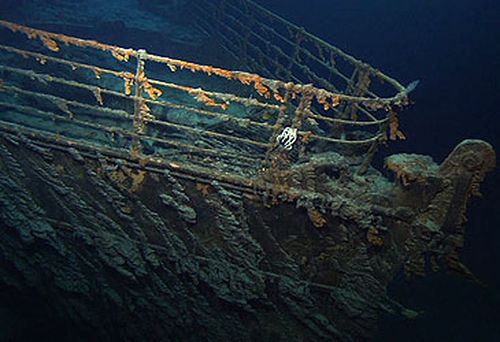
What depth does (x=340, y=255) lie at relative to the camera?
13.4 feet

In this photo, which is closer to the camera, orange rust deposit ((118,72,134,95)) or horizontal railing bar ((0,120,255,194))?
orange rust deposit ((118,72,134,95))

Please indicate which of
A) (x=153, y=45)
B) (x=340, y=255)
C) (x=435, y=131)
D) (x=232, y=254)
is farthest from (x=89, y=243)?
(x=435, y=131)

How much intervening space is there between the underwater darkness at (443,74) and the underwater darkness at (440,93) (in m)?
0.03

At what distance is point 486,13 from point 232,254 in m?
17.7

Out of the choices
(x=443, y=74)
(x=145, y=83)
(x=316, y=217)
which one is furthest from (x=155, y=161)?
(x=443, y=74)

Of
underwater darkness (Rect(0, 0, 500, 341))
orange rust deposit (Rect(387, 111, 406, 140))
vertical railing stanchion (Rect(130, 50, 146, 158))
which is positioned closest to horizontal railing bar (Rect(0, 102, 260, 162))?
vertical railing stanchion (Rect(130, 50, 146, 158))

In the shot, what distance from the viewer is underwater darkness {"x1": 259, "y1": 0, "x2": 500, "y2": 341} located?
7.90 m

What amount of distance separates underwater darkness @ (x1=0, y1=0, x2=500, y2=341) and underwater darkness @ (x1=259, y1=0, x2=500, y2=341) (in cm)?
3

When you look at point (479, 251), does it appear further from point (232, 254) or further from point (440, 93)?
point (232, 254)

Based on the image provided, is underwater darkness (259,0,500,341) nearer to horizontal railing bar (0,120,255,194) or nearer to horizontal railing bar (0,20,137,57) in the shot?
horizontal railing bar (0,120,255,194)

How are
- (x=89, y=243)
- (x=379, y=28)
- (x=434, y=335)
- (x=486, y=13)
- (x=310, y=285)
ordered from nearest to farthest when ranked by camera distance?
1. (x=310, y=285)
2. (x=89, y=243)
3. (x=434, y=335)
4. (x=486, y=13)
5. (x=379, y=28)

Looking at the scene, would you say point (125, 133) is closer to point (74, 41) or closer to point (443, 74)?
point (74, 41)

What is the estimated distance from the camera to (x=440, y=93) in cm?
1576

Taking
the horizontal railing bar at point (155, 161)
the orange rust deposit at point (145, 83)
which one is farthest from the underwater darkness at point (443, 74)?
the orange rust deposit at point (145, 83)
